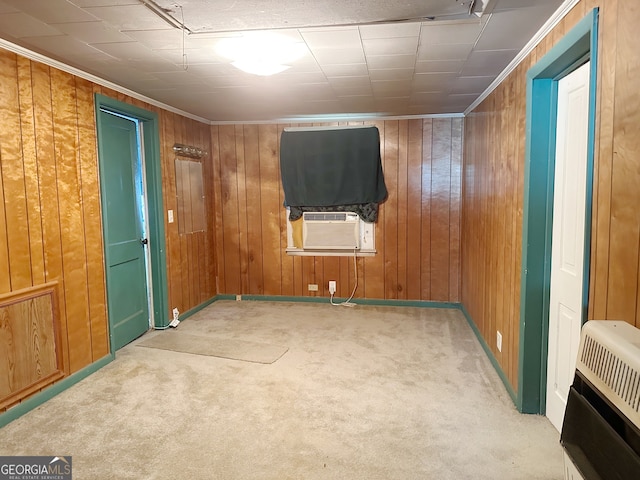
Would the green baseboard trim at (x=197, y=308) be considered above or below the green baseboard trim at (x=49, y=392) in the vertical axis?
above

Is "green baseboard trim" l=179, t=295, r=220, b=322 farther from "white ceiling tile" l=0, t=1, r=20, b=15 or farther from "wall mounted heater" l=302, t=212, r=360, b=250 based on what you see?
"white ceiling tile" l=0, t=1, r=20, b=15

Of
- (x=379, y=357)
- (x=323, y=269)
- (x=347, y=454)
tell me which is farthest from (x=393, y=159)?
(x=347, y=454)

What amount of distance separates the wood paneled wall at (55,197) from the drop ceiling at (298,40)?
239mm

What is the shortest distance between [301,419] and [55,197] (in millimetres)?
2179

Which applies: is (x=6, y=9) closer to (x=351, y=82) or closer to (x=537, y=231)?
(x=351, y=82)

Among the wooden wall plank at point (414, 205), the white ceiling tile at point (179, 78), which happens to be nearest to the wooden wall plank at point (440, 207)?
the wooden wall plank at point (414, 205)

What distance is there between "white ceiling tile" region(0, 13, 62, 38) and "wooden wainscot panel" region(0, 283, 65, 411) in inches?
57.2

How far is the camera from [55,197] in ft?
9.23

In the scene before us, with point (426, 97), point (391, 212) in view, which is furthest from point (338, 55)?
point (391, 212)

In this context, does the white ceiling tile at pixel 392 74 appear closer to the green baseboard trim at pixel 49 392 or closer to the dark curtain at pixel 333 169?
the dark curtain at pixel 333 169

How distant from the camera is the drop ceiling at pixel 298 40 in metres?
1.92

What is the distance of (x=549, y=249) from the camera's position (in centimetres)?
237

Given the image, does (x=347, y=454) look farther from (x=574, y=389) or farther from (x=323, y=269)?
(x=323, y=269)

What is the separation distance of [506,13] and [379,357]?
251cm
